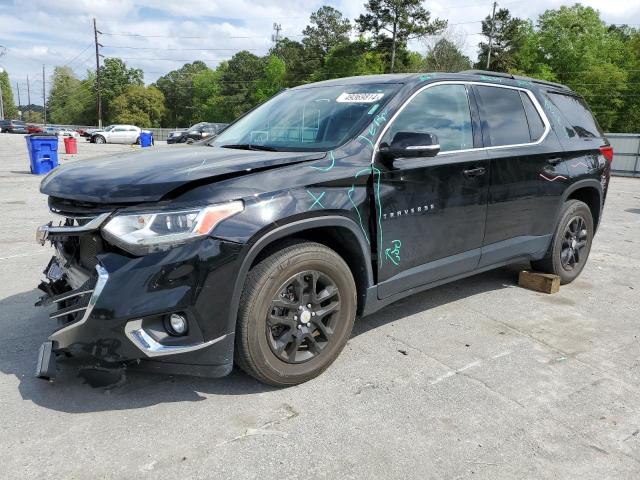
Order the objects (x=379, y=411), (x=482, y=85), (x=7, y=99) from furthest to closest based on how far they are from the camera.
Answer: (x=7, y=99)
(x=482, y=85)
(x=379, y=411)

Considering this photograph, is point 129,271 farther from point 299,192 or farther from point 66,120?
point 66,120

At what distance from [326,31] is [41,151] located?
207 ft

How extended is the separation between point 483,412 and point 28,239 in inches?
238

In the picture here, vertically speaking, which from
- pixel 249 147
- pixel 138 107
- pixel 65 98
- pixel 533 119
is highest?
pixel 65 98

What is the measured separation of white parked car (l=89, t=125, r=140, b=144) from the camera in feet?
139

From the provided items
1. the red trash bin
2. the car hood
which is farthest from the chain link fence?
the red trash bin

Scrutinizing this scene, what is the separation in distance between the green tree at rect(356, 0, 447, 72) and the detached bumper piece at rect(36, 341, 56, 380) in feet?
179

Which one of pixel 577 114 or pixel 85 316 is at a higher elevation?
pixel 577 114

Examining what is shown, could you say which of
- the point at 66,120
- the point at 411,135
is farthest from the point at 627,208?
the point at 66,120

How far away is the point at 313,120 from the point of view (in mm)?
3686

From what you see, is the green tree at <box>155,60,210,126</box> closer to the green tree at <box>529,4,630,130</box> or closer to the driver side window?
the green tree at <box>529,4,630,130</box>

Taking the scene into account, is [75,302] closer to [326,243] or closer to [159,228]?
[159,228]

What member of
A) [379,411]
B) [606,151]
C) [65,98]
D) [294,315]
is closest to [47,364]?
[294,315]

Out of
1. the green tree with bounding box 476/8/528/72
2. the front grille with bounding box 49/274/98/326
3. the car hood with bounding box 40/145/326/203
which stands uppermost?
the green tree with bounding box 476/8/528/72
